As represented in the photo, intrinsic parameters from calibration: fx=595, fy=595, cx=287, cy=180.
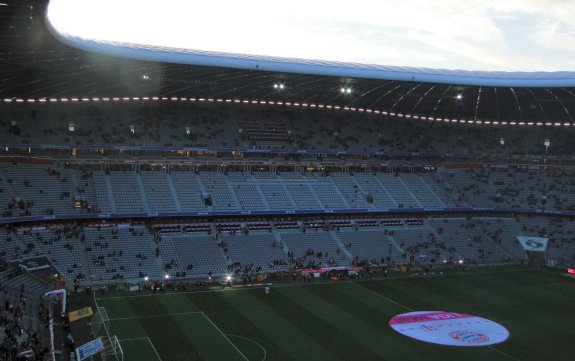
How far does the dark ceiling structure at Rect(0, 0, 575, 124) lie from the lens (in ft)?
108

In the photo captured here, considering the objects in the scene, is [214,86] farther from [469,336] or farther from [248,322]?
[469,336]

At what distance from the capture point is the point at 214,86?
Answer: 2109 inches

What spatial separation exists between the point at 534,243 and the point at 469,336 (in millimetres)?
28254

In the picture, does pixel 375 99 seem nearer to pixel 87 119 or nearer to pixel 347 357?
pixel 87 119

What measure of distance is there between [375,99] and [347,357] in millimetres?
36129

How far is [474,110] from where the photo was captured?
6562 cm

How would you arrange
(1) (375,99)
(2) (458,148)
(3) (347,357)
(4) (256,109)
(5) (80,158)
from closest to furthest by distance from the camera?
(3) (347,357)
(5) (80,158)
(1) (375,99)
(4) (256,109)
(2) (458,148)

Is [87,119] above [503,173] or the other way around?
above

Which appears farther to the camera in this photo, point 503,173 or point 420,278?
point 503,173

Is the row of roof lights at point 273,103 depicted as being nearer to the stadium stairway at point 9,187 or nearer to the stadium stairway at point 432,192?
the stadium stairway at point 432,192

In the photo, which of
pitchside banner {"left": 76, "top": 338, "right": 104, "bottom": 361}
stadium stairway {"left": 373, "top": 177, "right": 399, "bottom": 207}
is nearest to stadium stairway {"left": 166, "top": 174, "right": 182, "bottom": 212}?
stadium stairway {"left": 373, "top": 177, "right": 399, "bottom": 207}

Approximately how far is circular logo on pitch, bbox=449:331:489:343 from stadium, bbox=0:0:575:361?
0.64 feet

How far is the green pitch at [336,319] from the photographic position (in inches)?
1169

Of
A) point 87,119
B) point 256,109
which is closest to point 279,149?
point 256,109
